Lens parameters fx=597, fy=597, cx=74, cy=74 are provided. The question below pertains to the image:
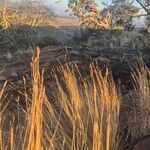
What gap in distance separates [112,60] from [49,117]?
3.55 m

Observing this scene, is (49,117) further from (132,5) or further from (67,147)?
(132,5)

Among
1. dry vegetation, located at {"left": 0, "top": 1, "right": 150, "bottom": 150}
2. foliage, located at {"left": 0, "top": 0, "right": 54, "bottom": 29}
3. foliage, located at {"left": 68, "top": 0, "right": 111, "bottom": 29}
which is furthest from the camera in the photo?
foliage, located at {"left": 0, "top": 0, "right": 54, "bottom": 29}

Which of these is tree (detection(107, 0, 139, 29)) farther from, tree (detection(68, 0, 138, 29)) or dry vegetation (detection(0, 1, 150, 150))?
dry vegetation (detection(0, 1, 150, 150))

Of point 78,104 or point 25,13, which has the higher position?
point 78,104

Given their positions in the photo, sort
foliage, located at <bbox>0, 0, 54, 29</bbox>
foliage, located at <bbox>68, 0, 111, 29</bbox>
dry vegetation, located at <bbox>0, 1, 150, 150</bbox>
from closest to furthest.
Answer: dry vegetation, located at <bbox>0, 1, 150, 150</bbox> → foliage, located at <bbox>68, 0, 111, 29</bbox> → foliage, located at <bbox>0, 0, 54, 29</bbox>

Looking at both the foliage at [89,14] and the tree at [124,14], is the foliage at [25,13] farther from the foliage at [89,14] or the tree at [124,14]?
the tree at [124,14]

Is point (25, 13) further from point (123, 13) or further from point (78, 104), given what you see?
point (78, 104)

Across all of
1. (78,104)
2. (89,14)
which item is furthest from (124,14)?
(78,104)

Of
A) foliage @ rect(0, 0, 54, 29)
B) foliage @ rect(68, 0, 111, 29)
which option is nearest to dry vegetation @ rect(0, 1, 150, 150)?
foliage @ rect(68, 0, 111, 29)

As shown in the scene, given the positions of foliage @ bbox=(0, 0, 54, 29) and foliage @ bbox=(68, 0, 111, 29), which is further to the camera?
foliage @ bbox=(0, 0, 54, 29)

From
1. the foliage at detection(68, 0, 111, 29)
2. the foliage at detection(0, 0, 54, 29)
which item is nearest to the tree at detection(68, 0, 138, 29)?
the foliage at detection(68, 0, 111, 29)

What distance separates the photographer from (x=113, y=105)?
5.57 metres

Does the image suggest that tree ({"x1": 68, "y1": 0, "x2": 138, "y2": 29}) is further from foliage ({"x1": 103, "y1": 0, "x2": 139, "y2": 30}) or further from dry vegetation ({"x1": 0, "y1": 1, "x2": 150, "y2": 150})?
dry vegetation ({"x1": 0, "y1": 1, "x2": 150, "y2": 150})

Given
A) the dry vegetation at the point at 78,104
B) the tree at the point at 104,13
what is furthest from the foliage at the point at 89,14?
the dry vegetation at the point at 78,104
